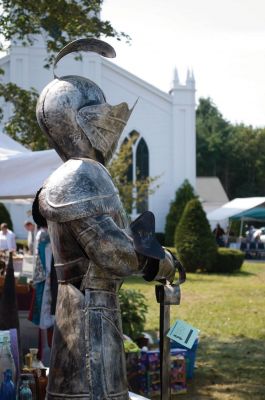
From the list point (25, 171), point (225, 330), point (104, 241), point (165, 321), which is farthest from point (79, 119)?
point (225, 330)

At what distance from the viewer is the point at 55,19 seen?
960cm

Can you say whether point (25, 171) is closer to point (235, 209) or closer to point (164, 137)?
point (235, 209)

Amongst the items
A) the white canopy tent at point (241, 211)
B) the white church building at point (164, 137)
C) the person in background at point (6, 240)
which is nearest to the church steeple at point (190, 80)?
the white church building at point (164, 137)

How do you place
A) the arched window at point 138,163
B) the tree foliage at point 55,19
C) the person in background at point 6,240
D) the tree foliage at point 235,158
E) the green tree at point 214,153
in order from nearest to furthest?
the tree foliage at point 55,19 < the person in background at point 6,240 < the arched window at point 138,163 < the tree foliage at point 235,158 < the green tree at point 214,153

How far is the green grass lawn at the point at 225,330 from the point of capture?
716 centimetres

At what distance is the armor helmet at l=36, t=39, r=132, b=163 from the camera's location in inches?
121

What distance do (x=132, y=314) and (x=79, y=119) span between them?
192 inches

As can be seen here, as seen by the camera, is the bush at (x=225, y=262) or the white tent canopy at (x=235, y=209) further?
the white tent canopy at (x=235, y=209)

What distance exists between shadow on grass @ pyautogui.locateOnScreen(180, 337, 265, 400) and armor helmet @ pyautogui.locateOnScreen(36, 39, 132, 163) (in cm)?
424

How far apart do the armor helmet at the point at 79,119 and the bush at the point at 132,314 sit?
459 centimetres

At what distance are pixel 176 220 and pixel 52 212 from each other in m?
26.7

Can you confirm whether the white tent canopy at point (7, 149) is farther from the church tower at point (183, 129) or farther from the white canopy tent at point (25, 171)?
the church tower at point (183, 129)

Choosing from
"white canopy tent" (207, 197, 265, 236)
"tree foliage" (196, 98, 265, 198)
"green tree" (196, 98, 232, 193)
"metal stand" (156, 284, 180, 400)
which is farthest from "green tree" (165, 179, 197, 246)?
"green tree" (196, 98, 232, 193)

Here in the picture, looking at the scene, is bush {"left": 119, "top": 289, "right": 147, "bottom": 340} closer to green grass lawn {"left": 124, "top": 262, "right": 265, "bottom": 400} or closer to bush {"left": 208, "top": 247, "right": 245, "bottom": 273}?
green grass lawn {"left": 124, "top": 262, "right": 265, "bottom": 400}
